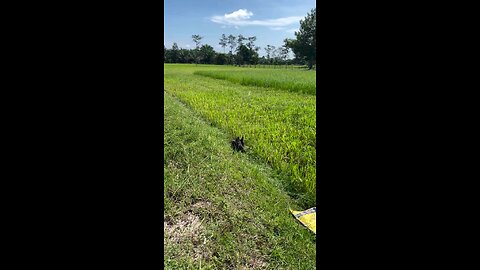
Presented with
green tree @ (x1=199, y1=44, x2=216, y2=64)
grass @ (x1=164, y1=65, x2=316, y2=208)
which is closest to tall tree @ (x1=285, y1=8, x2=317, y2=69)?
green tree @ (x1=199, y1=44, x2=216, y2=64)

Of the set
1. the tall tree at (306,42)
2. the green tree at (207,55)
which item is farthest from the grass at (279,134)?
the green tree at (207,55)

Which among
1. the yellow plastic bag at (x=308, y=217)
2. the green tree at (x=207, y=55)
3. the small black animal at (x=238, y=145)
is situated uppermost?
the green tree at (x=207, y=55)

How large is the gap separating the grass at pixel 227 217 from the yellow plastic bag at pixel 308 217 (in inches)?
2.4

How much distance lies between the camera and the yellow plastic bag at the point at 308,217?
94.9 inches

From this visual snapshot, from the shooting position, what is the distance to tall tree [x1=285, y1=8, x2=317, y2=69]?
152 ft

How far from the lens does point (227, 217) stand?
8.16ft

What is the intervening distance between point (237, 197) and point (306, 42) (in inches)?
1857

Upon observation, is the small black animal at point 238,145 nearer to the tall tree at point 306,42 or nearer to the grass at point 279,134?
the grass at point 279,134
